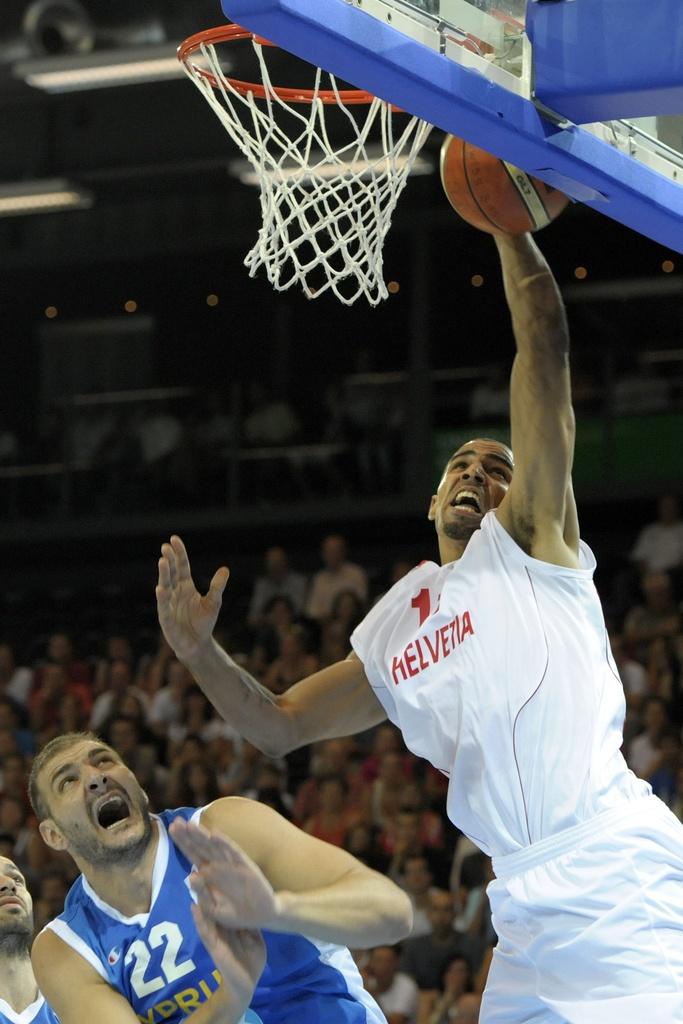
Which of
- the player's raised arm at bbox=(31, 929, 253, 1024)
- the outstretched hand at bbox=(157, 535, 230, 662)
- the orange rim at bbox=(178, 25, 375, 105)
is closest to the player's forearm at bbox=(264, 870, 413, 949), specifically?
the player's raised arm at bbox=(31, 929, 253, 1024)

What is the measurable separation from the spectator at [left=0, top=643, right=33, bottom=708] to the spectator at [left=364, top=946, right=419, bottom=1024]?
5.01m

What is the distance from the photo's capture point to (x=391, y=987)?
8.60m

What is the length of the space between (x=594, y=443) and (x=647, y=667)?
3435mm

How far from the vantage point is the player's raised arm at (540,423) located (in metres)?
3.82

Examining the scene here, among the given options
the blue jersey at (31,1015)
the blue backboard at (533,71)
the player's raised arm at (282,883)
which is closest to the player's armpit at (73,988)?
the player's raised arm at (282,883)

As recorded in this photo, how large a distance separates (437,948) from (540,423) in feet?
17.9

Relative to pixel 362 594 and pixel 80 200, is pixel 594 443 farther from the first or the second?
pixel 80 200

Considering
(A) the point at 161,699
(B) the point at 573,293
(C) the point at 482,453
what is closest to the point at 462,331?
(B) the point at 573,293

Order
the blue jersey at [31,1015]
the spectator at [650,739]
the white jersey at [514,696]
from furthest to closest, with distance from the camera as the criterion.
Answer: the spectator at [650,739] < the blue jersey at [31,1015] < the white jersey at [514,696]

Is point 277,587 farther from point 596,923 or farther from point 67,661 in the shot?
point 596,923

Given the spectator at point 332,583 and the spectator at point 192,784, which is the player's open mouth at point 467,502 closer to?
the spectator at point 192,784

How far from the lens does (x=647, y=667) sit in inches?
416

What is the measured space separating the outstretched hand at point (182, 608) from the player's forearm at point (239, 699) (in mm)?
47

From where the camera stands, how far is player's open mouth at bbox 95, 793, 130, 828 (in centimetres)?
428
